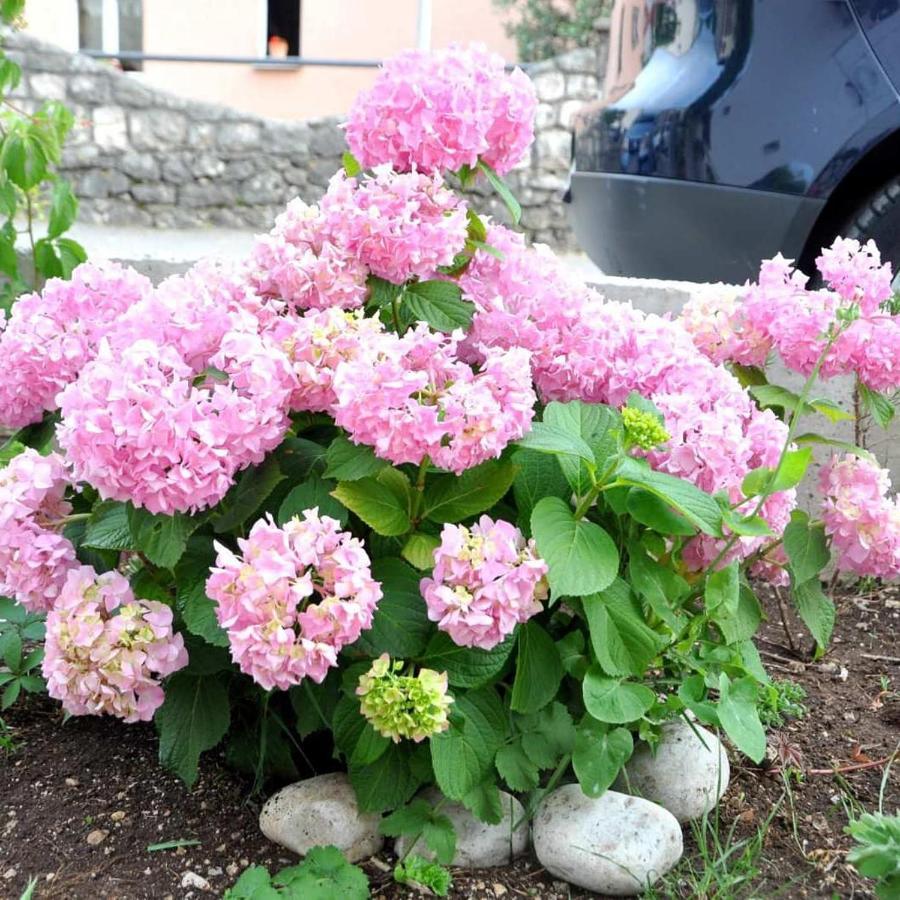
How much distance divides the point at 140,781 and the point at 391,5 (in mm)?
12821

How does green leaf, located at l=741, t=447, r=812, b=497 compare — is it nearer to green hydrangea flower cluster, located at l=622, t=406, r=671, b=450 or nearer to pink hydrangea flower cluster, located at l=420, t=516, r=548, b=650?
green hydrangea flower cluster, located at l=622, t=406, r=671, b=450

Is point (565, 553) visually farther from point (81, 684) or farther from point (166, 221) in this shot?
point (166, 221)

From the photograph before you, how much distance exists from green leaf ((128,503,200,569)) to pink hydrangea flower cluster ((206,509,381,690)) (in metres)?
0.14

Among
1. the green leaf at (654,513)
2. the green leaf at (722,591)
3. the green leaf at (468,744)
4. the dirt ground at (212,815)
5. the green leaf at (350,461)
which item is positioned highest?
the green leaf at (350,461)

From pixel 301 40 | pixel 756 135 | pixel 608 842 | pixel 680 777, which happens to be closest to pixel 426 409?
pixel 608 842

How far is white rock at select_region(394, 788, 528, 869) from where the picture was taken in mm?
1929

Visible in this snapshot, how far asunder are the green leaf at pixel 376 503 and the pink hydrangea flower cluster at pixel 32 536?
47cm

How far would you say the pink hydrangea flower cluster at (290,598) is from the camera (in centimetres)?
155

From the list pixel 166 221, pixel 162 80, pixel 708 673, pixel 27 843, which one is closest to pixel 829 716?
pixel 708 673

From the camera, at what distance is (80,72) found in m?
9.84

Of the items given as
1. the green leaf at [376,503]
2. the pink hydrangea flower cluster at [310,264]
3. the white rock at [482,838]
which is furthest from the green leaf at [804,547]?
the pink hydrangea flower cluster at [310,264]

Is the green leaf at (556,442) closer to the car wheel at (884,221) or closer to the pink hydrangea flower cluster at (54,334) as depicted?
the pink hydrangea flower cluster at (54,334)

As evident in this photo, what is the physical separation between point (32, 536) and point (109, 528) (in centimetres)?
14

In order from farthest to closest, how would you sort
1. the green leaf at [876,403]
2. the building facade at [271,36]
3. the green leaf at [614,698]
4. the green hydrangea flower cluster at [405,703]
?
1. the building facade at [271,36]
2. the green leaf at [876,403]
3. the green leaf at [614,698]
4. the green hydrangea flower cluster at [405,703]
